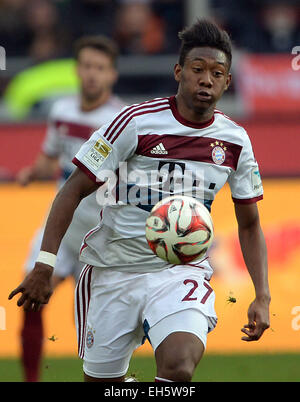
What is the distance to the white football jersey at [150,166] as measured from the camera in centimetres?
432

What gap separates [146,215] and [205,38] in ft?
2.94

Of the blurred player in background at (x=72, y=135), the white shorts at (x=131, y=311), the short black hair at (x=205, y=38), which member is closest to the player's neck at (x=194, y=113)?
the short black hair at (x=205, y=38)

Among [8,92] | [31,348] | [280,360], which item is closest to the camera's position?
[31,348]

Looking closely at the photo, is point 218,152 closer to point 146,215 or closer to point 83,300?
point 146,215

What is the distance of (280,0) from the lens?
13922 mm

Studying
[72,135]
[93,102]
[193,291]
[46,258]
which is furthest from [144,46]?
[46,258]

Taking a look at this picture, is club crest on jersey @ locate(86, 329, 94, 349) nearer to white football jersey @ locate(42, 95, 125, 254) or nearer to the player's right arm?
the player's right arm

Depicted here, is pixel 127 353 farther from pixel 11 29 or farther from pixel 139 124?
pixel 11 29

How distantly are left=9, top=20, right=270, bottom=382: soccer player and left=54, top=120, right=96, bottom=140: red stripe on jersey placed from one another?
7.05 feet

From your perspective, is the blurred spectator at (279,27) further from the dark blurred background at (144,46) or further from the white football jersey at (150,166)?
the white football jersey at (150,166)

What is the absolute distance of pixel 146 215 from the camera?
4422 mm

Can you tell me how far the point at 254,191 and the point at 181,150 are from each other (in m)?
0.46

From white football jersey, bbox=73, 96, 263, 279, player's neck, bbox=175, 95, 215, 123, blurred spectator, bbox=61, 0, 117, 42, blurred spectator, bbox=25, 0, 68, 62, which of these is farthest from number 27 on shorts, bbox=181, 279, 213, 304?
blurred spectator, bbox=61, 0, 117, 42

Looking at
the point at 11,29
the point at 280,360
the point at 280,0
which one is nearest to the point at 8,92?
the point at 11,29
